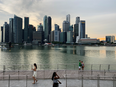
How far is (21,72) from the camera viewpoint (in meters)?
15.6

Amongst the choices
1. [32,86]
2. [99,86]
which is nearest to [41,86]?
[32,86]

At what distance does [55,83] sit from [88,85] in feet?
12.5

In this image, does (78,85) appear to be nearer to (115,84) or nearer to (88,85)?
(88,85)

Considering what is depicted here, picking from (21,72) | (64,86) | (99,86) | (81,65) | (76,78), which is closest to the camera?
(99,86)

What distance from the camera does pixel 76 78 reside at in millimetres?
11250

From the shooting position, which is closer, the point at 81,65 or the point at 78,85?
the point at 78,85

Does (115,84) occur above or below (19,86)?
above

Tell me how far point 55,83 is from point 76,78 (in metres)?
3.53

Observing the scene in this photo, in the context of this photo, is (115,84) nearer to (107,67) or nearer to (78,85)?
(78,85)

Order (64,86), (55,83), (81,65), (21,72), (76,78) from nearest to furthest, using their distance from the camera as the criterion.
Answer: (55,83) < (64,86) < (76,78) < (21,72) < (81,65)

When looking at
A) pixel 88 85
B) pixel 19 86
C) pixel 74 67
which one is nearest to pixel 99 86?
pixel 88 85

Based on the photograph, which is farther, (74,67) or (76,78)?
(74,67)

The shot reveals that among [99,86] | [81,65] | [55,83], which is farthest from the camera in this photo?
[81,65]

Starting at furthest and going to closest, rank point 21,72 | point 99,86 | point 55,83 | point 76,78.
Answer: point 21,72, point 76,78, point 99,86, point 55,83
